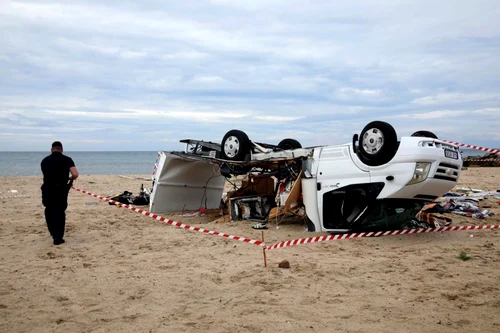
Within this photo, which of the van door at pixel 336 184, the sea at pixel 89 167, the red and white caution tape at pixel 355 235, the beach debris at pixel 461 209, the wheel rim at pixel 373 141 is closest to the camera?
the red and white caution tape at pixel 355 235

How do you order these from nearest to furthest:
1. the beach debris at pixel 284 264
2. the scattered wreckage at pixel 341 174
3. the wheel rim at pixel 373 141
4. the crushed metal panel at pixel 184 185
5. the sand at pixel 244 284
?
1. the sand at pixel 244 284
2. the beach debris at pixel 284 264
3. the scattered wreckage at pixel 341 174
4. the wheel rim at pixel 373 141
5. the crushed metal panel at pixel 184 185

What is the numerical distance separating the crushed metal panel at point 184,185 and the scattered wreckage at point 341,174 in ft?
0.33

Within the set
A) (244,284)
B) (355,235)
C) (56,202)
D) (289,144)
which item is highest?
(289,144)

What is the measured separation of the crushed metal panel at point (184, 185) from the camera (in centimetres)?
1177

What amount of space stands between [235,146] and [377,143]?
10.9 feet

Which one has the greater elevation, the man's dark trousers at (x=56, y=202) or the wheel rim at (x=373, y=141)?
the wheel rim at (x=373, y=141)

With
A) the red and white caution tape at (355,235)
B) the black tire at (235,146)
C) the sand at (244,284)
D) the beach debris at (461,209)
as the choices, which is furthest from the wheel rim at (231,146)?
the beach debris at (461,209)

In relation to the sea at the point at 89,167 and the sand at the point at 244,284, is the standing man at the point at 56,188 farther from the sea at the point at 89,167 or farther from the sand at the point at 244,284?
the sea at the point at 89,167

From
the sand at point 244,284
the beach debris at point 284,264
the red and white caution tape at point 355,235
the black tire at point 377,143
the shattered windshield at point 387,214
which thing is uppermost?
the black tire at point 377,143

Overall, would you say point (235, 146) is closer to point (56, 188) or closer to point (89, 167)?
point (56, 188)

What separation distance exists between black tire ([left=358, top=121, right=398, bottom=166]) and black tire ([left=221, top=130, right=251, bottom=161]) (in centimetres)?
274

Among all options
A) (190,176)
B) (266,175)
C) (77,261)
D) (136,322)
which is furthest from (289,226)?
(136,322)

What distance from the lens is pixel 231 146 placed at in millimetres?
10250

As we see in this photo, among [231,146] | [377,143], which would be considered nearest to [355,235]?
[377,143]
